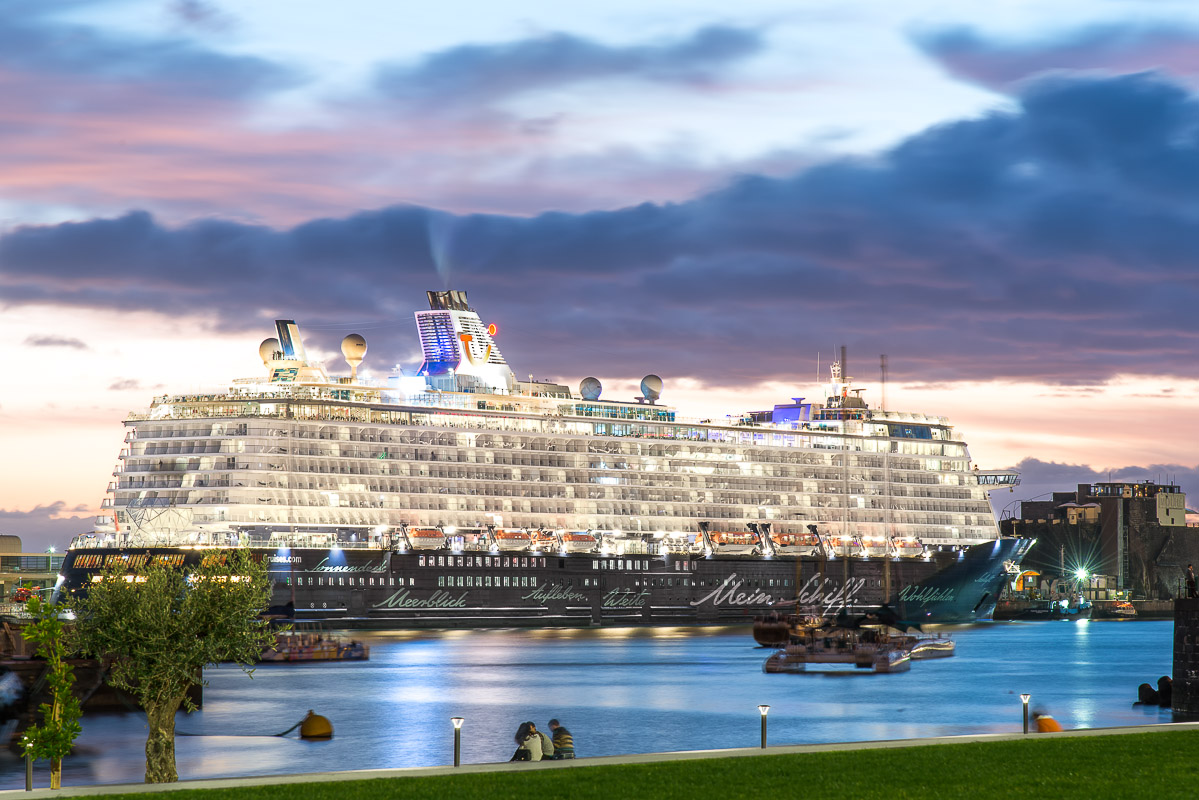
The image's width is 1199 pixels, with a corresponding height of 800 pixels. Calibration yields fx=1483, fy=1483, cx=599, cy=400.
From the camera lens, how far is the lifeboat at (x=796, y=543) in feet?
398

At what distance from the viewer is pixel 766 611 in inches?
4528

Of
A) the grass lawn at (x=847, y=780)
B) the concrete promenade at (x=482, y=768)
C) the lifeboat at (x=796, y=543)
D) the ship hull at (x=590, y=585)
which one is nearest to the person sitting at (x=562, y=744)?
the concrete promenade at (x=482, y=768)

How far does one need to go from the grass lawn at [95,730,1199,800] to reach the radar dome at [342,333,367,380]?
77.5m

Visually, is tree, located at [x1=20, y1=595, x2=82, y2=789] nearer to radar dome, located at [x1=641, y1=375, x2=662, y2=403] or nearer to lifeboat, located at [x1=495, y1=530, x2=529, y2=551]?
lifeboat, located at [x1=495, y1=530, x2=529, y2=551]

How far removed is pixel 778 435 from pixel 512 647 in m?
38.3

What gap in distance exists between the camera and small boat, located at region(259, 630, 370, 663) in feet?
279

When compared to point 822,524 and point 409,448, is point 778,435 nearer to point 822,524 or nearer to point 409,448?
point 822,524

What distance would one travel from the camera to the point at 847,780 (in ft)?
88.8

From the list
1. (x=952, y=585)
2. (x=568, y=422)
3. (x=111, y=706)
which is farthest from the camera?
(x=952, y=585)

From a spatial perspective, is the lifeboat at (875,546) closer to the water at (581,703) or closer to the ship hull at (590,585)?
the ship hull at (590,585)

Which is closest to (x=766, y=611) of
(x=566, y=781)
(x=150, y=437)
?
(x=150, y=437)

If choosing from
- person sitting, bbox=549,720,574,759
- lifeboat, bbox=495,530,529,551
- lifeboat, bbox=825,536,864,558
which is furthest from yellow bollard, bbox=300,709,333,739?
lifeboat, bbox=825,536,864,558

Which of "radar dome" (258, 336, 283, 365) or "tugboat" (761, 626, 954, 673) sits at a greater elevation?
"radar dome" (258, 336, 283, 365)

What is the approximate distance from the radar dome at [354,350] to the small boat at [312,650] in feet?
76.4
